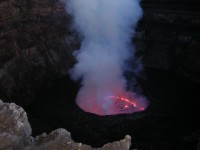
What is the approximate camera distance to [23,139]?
20.1ft

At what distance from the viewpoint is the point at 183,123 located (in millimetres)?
14445

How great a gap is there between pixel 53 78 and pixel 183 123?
860 cm

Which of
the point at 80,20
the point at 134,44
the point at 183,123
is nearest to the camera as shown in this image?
the point at 183,123

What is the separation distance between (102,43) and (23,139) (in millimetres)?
14061

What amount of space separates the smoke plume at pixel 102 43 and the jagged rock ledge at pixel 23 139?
33.8 feet

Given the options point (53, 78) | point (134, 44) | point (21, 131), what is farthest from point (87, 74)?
point (21, 131)

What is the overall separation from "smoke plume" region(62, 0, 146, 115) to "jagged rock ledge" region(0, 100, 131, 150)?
10294 millimetres

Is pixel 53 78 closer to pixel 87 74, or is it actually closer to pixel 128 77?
pixel 87 74

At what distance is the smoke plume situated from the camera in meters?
18.0

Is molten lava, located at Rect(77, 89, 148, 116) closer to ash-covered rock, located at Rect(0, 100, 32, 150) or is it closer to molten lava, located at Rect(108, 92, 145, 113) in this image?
molten lava, located at Rect(108, 92, 145, 113)

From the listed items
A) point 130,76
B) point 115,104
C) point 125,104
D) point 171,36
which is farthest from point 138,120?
point 171,36

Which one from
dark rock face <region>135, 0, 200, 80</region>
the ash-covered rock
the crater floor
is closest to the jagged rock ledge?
the ash-covered rock

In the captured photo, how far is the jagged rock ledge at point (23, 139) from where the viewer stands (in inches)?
233

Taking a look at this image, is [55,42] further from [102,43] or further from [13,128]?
[13,128]
